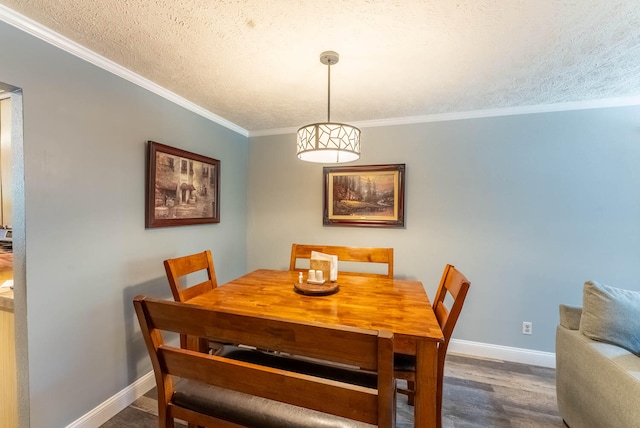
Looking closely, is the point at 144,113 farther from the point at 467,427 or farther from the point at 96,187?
the point at 467,427

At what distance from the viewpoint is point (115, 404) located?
176 cm

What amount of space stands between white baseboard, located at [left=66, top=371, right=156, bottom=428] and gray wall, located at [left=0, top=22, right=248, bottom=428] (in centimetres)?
4

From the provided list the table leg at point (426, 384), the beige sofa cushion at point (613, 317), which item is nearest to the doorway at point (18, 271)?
the table leg at point (426, 384)

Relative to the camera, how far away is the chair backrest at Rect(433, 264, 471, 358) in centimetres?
131

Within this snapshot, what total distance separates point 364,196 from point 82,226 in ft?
7.17

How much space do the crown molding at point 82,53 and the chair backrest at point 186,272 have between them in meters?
1.23

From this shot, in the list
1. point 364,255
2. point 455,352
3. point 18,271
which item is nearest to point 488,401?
point 455,352

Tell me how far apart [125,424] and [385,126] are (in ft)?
9.93

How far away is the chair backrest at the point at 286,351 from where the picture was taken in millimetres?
757

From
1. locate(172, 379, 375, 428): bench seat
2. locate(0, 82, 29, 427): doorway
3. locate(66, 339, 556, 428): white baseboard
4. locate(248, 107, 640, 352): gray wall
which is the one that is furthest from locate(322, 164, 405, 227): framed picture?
locate(0, 82, 29, 427): doorway

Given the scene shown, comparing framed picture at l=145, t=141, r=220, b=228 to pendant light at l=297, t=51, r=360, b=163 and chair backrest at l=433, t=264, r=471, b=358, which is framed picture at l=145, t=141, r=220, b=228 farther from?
chair backrest at l=433, t=264, r=471, b=358

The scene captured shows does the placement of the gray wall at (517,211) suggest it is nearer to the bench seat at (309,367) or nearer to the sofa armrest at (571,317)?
the sofa armrest at (571,317)

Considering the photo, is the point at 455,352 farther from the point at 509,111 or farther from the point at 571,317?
the point at 509,111

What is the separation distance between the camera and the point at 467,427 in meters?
1.67
